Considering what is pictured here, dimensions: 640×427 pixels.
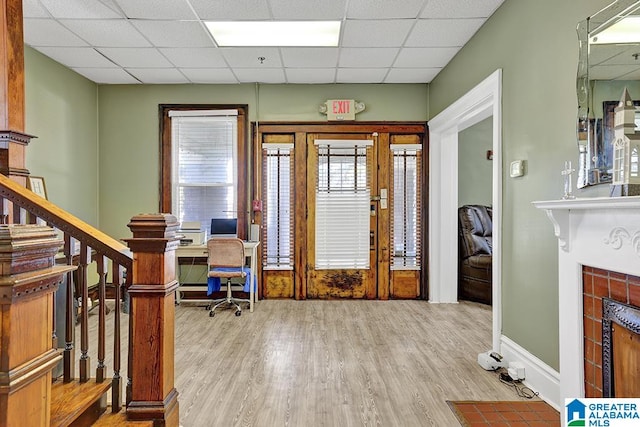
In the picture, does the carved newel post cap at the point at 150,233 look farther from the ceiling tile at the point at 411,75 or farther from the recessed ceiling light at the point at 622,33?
the ceiling tile at the point at 411,75

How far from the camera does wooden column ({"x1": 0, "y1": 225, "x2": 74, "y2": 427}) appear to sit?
0.78 meters

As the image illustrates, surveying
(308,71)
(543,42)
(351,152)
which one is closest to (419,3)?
(543,42)

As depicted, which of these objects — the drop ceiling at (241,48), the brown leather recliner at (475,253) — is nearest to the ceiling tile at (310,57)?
the drop ceiling at (241,48)

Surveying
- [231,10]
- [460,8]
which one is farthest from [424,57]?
[231,10]

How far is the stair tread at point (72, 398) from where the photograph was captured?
1.64m

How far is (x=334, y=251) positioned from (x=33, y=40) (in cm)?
405

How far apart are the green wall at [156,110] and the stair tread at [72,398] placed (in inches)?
143

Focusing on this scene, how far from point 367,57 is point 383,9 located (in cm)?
105

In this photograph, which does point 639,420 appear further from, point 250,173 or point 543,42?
point 250,173

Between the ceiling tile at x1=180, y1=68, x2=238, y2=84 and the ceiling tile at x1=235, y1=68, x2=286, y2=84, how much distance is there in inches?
4.9

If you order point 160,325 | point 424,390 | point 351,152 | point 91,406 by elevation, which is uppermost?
point 351,152

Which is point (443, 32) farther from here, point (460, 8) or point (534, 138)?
point (534, 138)

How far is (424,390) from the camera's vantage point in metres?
2.63

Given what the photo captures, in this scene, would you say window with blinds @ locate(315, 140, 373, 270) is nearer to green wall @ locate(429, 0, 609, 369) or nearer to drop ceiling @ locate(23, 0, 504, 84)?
drop ceiling @ locate(23, 0, 504, 84)
